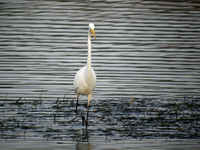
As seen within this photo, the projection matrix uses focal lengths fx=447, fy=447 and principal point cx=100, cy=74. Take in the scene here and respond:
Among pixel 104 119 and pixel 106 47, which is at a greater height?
pixel 106 47

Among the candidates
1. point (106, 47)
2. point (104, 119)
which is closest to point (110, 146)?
point (104, 119)

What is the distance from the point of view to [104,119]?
5.80m

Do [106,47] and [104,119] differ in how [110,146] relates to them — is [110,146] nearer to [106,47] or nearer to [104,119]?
[104,119]

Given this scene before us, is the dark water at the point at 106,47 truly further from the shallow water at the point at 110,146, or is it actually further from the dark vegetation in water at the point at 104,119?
the shallow water at the point at 110,146

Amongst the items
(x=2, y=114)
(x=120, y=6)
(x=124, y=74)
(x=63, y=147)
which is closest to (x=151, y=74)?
(x=124, y=74)

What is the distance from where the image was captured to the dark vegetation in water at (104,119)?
486cm

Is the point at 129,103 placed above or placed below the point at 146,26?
below

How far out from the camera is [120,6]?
972 cm

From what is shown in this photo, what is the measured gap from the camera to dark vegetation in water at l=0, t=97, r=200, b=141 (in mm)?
4859

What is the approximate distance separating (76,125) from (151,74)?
4185mm

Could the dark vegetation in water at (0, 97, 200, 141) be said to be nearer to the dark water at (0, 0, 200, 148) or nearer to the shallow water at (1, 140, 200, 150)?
the shallow water at (1, 140, 200, 150)

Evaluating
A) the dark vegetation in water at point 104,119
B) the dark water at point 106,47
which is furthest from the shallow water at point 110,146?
the dark water at point 106,47

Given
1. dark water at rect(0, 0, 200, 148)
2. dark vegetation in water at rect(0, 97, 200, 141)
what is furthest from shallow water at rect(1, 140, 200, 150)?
dark water at rect(0, 0, 200, 148)

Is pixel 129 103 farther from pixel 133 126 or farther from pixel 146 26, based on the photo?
pixel 146 26
